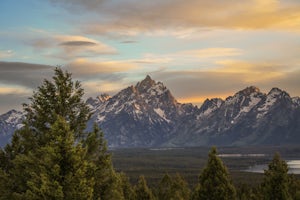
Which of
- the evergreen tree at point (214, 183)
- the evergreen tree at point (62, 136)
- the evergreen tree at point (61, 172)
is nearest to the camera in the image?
the evergreen tree at point (61, 172)

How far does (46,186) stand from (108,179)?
5747mm

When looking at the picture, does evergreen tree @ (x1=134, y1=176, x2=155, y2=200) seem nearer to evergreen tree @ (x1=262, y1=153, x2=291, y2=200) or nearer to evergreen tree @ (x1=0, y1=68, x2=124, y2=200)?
evergreen tree @ (x1=262, y1=153, x2=291, y2=200)

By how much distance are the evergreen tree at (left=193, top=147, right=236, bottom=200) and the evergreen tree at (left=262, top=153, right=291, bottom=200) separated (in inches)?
341

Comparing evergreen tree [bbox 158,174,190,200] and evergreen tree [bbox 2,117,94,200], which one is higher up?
evergreen tree [bbox 2,117,94,200]

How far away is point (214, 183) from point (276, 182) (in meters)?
10.1

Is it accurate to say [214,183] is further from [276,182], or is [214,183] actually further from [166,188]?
[166,188]

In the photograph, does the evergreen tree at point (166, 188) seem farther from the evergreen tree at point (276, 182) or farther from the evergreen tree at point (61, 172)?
the evergreen tree at point (61, 172)

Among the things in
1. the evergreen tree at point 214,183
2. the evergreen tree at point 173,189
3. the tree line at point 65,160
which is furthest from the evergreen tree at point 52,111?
the evergreen tree at point 173,189

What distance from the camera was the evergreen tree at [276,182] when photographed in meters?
43.2

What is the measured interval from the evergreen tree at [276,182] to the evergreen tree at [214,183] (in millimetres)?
8673

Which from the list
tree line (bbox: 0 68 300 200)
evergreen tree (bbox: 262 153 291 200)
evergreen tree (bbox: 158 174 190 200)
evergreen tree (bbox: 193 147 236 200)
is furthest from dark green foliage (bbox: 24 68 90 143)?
evergreen tree (bbox: 158 174 190 200)

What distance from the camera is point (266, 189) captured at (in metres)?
43.8

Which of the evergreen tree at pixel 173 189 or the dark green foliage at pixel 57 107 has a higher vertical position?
the dark green foliage at pixel 57 107

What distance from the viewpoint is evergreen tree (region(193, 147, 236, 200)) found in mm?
35938
